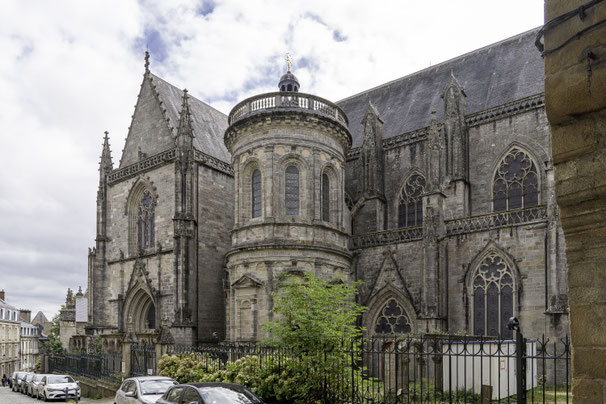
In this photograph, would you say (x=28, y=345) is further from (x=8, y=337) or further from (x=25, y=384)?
(x=25, y=384)

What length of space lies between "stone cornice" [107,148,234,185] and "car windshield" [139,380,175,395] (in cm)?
1588

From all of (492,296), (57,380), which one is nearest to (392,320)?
(492,296)

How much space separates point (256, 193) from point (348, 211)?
230 inches

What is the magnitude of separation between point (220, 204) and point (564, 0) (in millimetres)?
26112

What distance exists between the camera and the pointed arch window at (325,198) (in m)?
23.2

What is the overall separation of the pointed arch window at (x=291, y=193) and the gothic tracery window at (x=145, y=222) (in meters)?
10.4

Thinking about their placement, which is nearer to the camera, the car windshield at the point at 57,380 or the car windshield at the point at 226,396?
the car windshield at the point at 226,396

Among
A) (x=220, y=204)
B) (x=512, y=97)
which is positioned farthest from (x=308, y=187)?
(x=512, y=97)

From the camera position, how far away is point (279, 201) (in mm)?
21938

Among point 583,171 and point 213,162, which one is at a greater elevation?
point 213,162

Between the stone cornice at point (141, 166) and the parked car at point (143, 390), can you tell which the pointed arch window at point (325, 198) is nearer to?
the stone cornice at point (141, 166)

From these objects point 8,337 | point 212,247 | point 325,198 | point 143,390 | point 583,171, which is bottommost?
point 8,337

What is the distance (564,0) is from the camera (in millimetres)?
3738

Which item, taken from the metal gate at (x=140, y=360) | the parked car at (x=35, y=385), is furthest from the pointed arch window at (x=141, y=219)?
the metal gate at (x=140, y=360)
